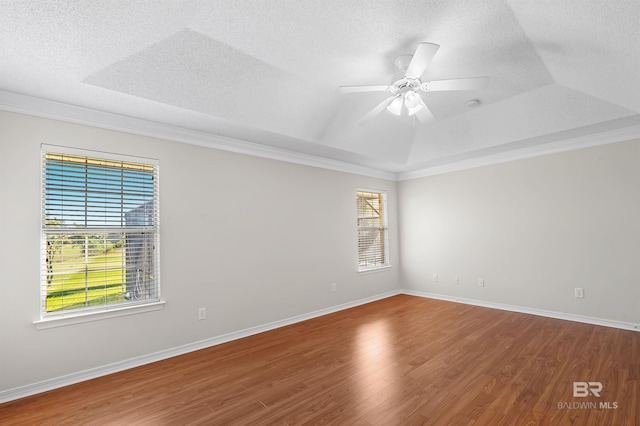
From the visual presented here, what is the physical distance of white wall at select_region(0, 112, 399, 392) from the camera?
98.0 inches

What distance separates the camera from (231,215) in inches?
147

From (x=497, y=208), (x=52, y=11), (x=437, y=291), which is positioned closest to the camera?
(x=52, y=11)

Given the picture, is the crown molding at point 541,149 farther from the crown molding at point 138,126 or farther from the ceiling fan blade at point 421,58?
the ceiling fan blade at point 421,58

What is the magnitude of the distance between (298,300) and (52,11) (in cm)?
380

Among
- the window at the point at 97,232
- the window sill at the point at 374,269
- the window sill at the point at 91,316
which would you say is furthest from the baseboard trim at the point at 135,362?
the window sill at the point at 374,269

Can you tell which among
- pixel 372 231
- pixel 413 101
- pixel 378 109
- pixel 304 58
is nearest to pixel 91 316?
pixel 304 58

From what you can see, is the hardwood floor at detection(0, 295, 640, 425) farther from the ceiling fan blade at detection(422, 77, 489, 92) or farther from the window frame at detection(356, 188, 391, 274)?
the ceiling fan blade at detection(422, 77, 489, 92)

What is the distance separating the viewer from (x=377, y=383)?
99.6 inches

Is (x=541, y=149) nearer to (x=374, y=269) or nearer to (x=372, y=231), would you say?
(x=372, y=231)

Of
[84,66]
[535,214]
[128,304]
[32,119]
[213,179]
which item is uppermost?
[84,66]

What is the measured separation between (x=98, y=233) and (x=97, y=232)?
0.02 metres

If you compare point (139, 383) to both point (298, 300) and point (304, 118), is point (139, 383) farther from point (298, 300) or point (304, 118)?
point (304, 118)

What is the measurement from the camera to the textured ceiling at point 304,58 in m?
1.98

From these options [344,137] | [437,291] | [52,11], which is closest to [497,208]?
[437,291]
